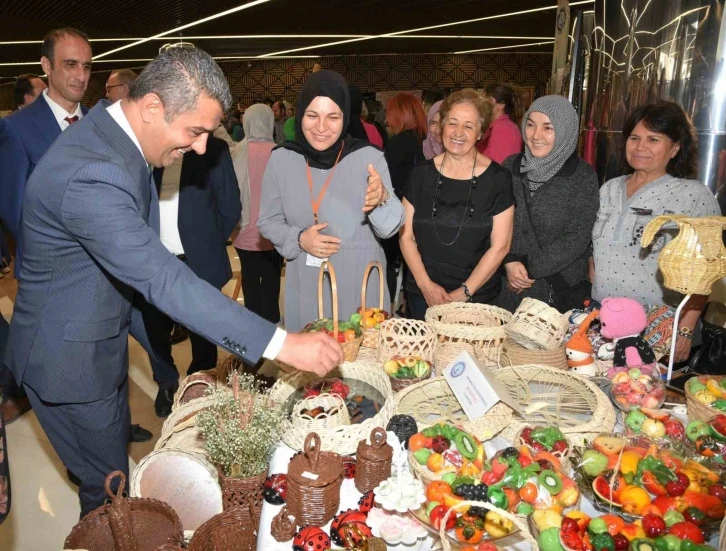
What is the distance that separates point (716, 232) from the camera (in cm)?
184

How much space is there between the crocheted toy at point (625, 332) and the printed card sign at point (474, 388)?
1.63ft

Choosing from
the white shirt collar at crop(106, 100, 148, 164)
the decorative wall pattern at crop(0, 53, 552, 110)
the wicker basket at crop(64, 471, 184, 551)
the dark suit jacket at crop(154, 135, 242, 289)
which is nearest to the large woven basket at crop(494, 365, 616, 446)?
the wicker basket at crop(64, 471, 184, 551)

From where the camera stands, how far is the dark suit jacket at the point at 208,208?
10.0 ft

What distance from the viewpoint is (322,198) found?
2557mm

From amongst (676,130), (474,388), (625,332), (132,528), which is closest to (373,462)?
(474,388)

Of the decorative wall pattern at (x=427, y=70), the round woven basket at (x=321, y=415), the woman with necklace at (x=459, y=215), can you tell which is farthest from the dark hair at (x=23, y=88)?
the decorative wall pattern at (x=427, y=70)

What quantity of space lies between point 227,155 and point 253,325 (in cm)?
202

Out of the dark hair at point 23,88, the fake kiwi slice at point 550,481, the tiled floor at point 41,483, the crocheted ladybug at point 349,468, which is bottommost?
the tiled floor at point 41,483

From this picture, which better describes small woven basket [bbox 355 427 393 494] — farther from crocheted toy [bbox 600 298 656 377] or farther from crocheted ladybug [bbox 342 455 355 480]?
crocheted toy [bbox 600 298 656 377]

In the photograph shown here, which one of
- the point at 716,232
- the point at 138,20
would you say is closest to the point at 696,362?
the point at 716,232

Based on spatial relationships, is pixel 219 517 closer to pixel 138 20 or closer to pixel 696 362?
pixel 696 362

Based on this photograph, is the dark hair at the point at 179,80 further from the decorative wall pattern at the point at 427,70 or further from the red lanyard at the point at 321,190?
the decorative wall pattern at the point at 427,70

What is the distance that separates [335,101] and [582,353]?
139 cm

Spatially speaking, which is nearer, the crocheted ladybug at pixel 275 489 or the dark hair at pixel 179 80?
the crocheted ladybug at pixel 275 489
